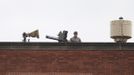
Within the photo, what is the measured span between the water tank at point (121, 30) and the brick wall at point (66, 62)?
2120mm

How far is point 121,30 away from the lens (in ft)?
80.5

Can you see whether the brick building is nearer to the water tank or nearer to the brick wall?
the brick wall

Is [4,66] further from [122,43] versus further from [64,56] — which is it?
[122,43]

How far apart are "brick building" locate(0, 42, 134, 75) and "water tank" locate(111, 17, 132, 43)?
2064 mm

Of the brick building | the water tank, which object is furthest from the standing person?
Answer: the water tank

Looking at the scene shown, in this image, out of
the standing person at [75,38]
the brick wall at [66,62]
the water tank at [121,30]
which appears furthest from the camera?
the water tank at [121,30]

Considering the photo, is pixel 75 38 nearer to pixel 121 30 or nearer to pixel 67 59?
pixel 67 59

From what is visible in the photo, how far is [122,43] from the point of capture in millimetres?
22344

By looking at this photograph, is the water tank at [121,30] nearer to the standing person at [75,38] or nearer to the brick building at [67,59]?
the standing person at [75,38]

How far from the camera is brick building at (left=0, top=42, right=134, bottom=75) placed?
2227 cm

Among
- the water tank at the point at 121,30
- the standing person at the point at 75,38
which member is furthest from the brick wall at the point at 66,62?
the water tank at the point at 121,30

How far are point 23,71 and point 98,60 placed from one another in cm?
294

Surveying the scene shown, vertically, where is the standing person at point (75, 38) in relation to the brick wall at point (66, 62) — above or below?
above

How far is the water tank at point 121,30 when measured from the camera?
2445 centimetres
